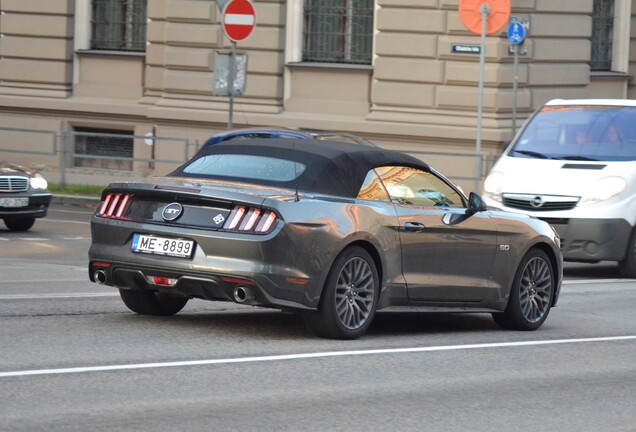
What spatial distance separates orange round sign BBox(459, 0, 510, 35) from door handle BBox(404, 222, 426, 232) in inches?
445

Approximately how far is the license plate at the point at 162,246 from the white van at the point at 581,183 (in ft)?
23.7

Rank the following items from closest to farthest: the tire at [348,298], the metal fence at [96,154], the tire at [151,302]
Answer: the tire at [348,298]
the tire at [151,302]
the metal fence at [96,154]

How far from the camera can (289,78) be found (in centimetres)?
2712

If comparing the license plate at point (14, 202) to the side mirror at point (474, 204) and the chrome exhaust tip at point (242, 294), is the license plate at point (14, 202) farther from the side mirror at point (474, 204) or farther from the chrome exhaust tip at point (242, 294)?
the chrome exhaust tip at point (242, 294)

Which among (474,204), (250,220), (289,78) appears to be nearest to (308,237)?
(250,220)

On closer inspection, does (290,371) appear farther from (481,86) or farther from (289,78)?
(289,78)

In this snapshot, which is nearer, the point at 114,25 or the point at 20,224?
the point at 20,224

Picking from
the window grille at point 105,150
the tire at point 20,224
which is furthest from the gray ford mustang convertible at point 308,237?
the window grille at point 105,150

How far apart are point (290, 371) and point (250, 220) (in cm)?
128

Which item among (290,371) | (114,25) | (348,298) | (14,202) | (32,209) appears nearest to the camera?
(290,371)

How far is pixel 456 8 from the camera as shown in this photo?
25.5 m

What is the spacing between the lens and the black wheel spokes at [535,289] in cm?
1172

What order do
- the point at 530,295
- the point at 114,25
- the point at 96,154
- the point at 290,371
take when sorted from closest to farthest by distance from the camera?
the point at 290,371, the point at 530,295, the point at 96,154, the point at 114,25

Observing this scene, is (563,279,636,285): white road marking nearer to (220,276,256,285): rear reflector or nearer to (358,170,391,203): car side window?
(358,170,391,203): car side window
